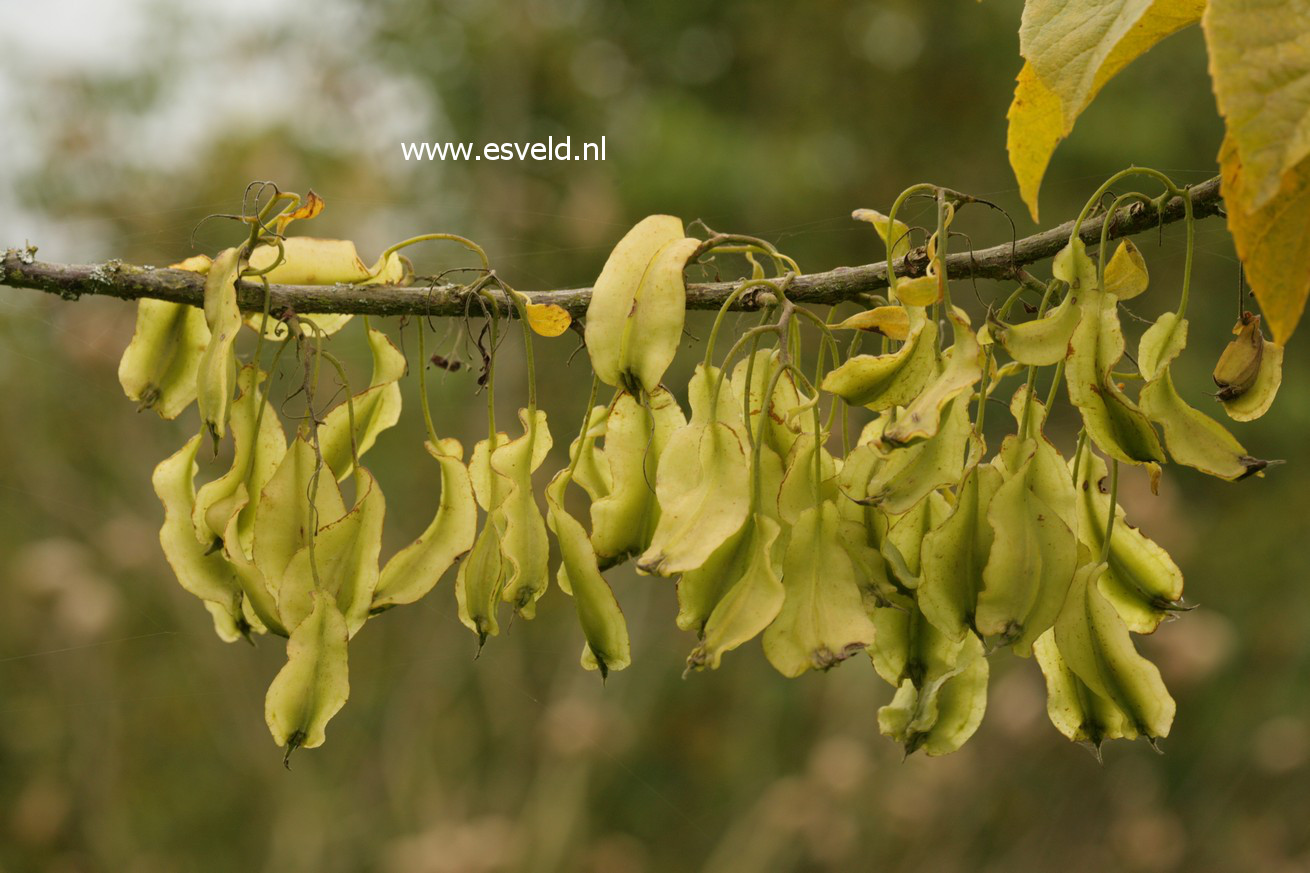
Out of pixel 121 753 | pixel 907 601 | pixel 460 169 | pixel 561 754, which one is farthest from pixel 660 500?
pixel 460 169

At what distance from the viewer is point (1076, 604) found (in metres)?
0.48

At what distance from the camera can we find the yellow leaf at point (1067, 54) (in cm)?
40

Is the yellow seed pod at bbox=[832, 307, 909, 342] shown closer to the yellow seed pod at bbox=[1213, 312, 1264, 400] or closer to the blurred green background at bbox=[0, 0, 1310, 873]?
the yellow seed pod at bbox=[1213, 312, 1264, 400]

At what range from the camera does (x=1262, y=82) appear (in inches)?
13.3

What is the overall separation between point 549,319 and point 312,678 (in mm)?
204

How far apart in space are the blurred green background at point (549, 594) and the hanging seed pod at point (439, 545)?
1.28 m

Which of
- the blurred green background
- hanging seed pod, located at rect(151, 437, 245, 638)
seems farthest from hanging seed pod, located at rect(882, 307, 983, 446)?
the blurred green background

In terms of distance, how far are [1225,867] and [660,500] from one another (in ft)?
9.35

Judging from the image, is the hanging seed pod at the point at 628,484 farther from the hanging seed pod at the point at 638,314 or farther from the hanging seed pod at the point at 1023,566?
the hanging seed pod at the point at 1023,566

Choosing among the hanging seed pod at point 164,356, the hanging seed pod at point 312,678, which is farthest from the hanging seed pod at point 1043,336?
the hanging seed pod at point 164,356

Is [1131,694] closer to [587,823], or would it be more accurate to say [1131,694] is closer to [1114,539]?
[1114,539]

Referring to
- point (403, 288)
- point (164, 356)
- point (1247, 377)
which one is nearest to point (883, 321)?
point (1247, 377)

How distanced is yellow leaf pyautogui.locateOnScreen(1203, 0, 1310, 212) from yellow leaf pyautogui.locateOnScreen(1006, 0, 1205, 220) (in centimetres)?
4

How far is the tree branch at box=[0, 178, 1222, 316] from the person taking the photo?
1.77ft
